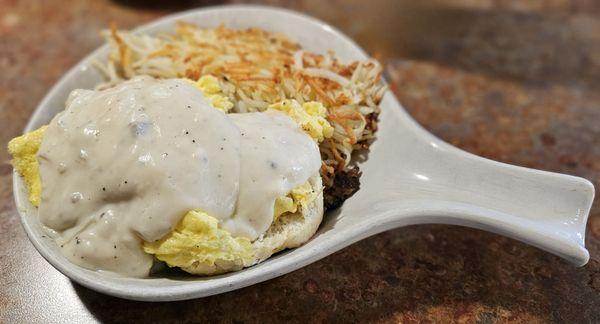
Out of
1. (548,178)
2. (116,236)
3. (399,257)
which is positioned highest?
(548,178)

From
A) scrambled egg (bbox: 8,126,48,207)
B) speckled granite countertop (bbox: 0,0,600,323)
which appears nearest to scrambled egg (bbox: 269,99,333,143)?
speckled granite countertop (bbox: 0,0,600,323)

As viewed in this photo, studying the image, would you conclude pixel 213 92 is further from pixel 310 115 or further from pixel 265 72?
pixel 310 115

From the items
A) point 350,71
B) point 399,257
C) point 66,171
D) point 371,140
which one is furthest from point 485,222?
point 66,171

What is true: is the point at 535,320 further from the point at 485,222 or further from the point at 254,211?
the point at 254,211

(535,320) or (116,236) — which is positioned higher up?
(116,236)

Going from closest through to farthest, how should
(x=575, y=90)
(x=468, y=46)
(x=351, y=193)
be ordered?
(x=351, y=193)
(x=575, y=90)
(x=468, y=46)

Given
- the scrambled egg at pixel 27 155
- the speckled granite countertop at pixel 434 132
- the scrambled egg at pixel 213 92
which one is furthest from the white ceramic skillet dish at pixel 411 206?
the scrambled egg at pixel 213 92

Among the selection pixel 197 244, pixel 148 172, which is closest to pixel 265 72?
pixel 148 172
